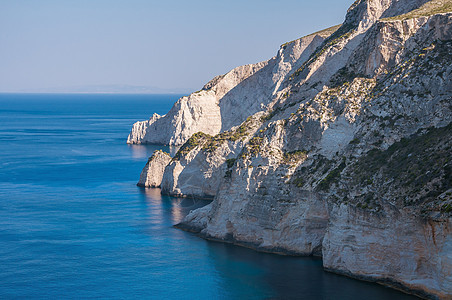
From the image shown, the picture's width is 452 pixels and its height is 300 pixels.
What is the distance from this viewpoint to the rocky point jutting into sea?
4072 centimetres

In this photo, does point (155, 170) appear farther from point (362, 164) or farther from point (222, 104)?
point (362, 164)

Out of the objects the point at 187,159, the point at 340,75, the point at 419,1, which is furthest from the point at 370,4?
the point at 187,159

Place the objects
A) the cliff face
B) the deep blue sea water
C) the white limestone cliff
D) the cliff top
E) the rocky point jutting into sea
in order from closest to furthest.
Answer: the rocky point jutting into sea < the deep blue sea water < the white limestone cliff < the cliff top < the cliff face

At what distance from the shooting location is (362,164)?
48312 millimetres

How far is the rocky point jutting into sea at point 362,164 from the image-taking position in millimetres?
40719

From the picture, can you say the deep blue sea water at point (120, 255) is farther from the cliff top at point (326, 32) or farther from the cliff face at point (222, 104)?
the cliff top at point (326, 32)

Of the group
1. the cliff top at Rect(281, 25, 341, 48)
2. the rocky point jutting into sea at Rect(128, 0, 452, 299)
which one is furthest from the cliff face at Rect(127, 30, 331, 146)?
the rocky point jutting into sea at Rect(128, 0, 452, 299)

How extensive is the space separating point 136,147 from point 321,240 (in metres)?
84.2

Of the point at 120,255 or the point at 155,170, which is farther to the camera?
the point at 155,170

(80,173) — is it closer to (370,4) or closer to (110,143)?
(110,143)

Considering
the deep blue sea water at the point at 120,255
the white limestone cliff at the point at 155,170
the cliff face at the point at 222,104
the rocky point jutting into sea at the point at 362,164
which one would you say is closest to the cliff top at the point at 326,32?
the cliff face at the point at 222,104

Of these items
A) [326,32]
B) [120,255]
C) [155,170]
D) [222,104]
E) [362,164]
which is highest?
[326,32]

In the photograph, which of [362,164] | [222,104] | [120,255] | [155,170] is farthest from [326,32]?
[120,255]

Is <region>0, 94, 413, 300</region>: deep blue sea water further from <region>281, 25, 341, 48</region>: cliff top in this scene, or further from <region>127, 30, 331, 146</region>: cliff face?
<region>281, 25, 341, 48</region>: cliff top
